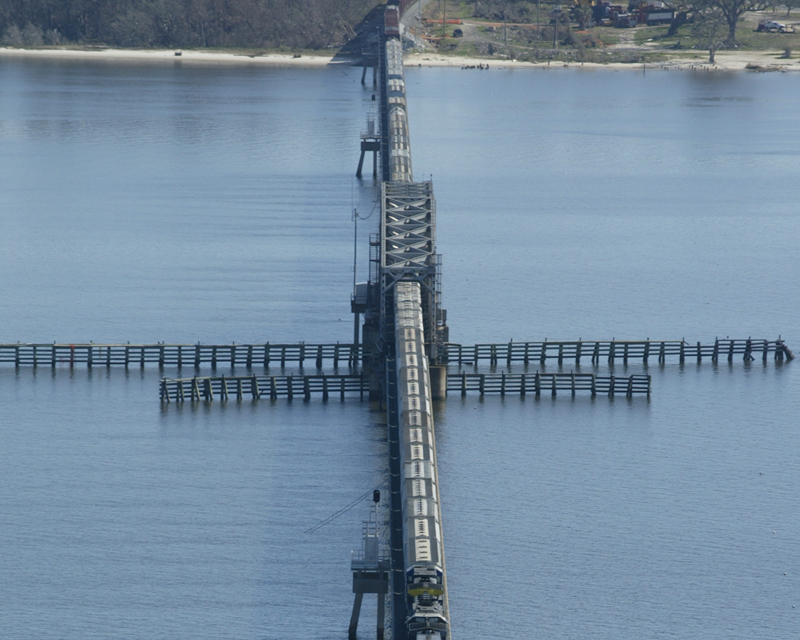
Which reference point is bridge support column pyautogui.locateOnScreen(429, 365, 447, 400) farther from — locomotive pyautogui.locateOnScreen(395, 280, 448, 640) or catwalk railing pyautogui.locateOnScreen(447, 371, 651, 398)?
locomotive pyautogui.locateOnScreen(395, 280, 448, 640)

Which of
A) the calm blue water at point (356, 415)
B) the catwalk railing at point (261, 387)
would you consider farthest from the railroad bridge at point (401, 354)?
the calm blue water at point (356, 415)

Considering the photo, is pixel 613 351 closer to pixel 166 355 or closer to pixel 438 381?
pixel 438 381

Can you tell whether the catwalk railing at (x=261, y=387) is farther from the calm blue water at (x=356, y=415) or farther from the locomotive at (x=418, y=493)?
the locomotive at (x=418, y=493)

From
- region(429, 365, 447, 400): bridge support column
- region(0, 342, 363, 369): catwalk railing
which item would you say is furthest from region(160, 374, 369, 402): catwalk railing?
region(429, 365, 447, 400): bridge support column

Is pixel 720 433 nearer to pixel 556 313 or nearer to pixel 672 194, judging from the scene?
pixel 556 313

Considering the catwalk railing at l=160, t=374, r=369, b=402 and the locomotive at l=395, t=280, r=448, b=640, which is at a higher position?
the locomotive at l=395, t=280, r=448, b=640

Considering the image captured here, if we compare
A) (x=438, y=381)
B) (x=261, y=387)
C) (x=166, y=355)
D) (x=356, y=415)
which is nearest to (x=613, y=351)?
(x=438, y=381)
